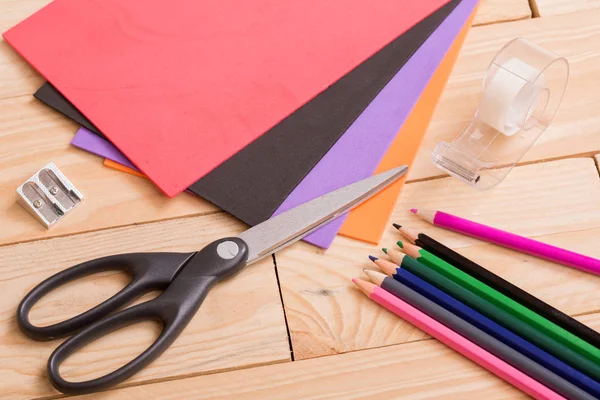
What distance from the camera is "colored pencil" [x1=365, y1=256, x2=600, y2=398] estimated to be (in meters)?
0.63

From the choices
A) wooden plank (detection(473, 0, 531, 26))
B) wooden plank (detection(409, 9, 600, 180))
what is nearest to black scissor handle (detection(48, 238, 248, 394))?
wooden plank (detection(409, 9, 600, 180))

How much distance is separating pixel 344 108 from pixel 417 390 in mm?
283

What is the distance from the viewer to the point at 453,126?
761 mm

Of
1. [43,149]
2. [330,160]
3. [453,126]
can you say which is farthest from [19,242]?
[453,126]

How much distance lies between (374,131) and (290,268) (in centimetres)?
16

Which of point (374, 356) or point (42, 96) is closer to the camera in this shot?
point (374, 356)

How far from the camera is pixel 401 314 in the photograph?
666 mm

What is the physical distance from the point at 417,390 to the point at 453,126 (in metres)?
0.27

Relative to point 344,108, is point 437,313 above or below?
below

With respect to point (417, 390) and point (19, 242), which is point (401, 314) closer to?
point (417, 390)

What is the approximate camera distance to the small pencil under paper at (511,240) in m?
0.68

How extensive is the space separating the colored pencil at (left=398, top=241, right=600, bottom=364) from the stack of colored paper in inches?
2.1

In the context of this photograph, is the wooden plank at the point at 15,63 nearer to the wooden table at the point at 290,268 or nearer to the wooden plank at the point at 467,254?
the wooden table at the point at 290,268

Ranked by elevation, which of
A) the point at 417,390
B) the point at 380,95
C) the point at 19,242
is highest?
→ the point at 19,242
